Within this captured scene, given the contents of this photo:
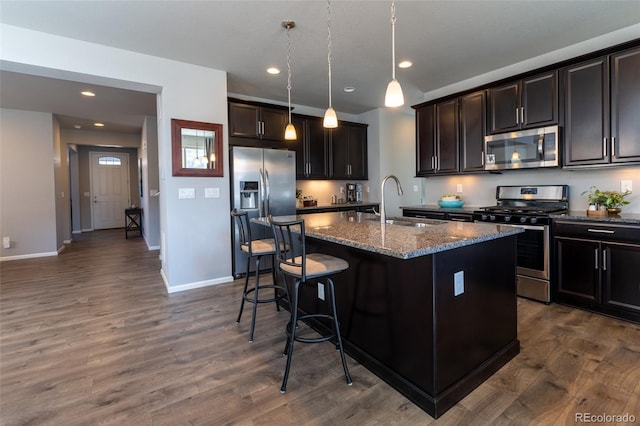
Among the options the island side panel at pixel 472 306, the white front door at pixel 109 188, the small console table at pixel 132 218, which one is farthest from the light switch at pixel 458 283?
the white front door at pixel 109 188

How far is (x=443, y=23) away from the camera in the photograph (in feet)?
9.17

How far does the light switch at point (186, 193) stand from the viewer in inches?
144

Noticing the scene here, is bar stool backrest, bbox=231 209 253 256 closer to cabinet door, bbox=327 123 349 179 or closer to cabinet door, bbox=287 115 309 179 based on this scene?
cabinet door, bbox=287 115 309 179

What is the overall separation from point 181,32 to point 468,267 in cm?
316

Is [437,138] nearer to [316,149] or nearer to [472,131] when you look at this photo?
[472,131]

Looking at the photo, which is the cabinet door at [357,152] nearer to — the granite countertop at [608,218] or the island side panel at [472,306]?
the granite countertop at [608,218]

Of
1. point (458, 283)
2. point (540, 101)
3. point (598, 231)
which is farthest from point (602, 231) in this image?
point (458, 283)

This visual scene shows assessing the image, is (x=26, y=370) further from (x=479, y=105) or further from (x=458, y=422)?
(x=479, y=105)

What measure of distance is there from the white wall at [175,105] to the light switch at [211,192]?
40mm

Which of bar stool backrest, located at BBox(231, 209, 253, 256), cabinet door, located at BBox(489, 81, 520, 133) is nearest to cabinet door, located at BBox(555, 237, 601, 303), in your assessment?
cabinet door, located at BBox(489, 81, 520, 133)

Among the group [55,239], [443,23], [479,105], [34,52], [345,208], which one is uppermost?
[443,23]

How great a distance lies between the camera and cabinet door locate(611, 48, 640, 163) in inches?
107

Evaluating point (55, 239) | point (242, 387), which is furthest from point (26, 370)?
point (55, 239)

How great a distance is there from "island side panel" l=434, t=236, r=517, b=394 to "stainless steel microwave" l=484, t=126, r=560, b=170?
68.6 inches
